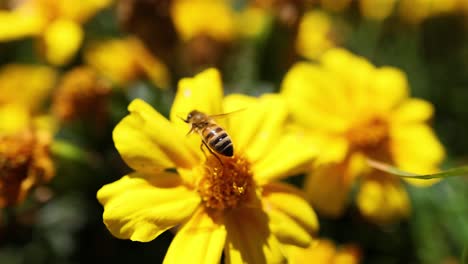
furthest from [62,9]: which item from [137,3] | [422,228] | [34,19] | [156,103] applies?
[422,228]

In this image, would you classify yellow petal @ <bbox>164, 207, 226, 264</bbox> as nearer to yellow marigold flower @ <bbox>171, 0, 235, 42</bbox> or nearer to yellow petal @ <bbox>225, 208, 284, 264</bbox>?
Answer: yellow petal @ <bbox>225, 208, 284, 264</bbox>

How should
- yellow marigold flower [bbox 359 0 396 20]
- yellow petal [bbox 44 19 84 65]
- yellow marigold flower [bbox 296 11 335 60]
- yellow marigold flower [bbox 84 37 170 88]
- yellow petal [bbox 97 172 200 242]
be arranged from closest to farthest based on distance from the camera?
yellow petal [bbox 97 172 200 242] → yellow petal [bbox 44 19 84 65] → yellow marigold flower [bbox 84 37 170 88] → yellow marigold flower [bbox 296 11 335 60] → yellow marigold flower [bbox 359 0 396 20]

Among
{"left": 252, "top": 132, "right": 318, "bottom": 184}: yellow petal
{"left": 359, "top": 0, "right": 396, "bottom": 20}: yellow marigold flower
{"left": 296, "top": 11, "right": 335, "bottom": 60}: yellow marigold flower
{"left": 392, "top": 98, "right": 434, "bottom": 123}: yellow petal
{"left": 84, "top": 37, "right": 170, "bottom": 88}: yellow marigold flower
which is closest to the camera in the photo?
{"left": 252, "top": 132, "right": 318, "bottom": 184}: yellow petal

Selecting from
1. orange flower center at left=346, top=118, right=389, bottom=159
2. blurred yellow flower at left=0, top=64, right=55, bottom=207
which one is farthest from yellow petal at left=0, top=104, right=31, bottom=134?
orange flower center at left=346, top=118, right=389, bottom=159

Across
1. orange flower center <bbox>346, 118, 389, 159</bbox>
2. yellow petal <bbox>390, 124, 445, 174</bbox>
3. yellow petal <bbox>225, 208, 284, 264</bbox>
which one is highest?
yellow petal <bbox>225, 208, 284, 264</bbox>

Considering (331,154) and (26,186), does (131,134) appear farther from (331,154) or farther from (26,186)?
(331,154)
